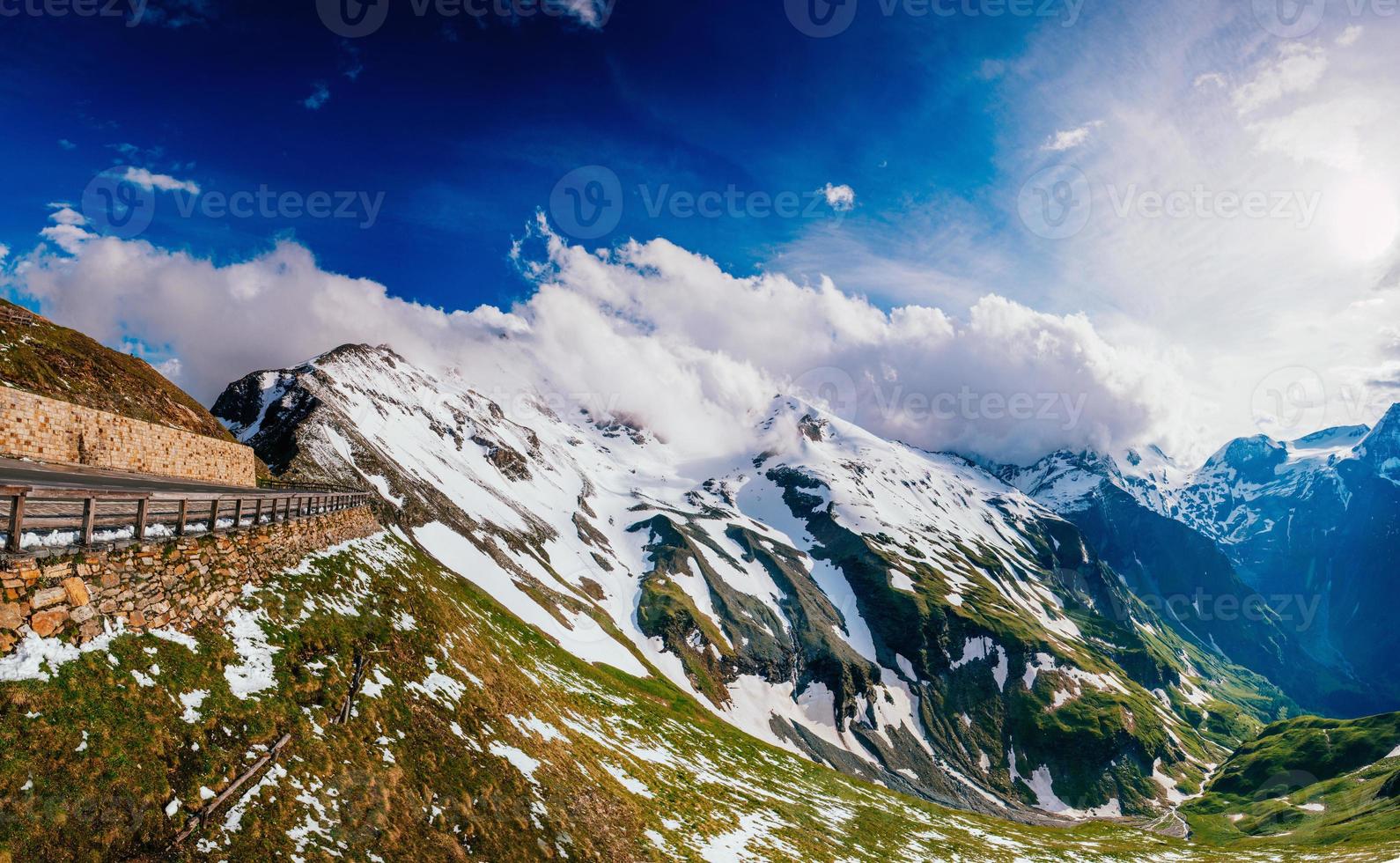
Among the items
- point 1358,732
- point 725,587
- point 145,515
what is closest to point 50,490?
→ point 145,515

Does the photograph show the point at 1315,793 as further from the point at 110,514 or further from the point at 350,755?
the point at 110,514

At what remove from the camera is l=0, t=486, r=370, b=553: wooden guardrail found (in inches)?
470

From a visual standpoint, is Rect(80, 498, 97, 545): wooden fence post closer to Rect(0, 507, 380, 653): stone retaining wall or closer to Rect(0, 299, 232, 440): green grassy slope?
Rect(0, 507, 380, 653): stone retaining wall

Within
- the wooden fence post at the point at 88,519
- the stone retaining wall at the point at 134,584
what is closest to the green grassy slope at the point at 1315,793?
the stone retaining wall at the point at 134,584

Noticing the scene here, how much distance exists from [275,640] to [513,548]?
11056 cm

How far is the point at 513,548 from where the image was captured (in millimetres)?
123938

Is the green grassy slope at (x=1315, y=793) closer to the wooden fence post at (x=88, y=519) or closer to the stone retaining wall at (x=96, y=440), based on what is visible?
the wooden fence post at (x=88, y=519)

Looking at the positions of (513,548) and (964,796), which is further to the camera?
(964,796)

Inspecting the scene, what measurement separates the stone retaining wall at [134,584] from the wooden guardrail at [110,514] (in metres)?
0.40

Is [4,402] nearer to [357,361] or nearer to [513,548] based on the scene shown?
[513,548]

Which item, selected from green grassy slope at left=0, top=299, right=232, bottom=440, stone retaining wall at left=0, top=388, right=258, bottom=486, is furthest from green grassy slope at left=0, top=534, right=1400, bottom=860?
green grassy slope at left=0, top=299, right=232, bottom=440

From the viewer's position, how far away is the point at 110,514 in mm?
14977

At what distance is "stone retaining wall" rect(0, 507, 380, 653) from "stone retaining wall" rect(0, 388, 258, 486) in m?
22.3

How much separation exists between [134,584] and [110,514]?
7.32ft
